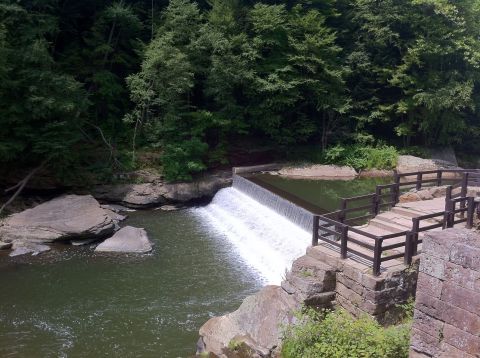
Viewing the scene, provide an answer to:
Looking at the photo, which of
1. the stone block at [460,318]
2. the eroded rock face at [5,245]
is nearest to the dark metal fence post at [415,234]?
the stone block at [460,318]

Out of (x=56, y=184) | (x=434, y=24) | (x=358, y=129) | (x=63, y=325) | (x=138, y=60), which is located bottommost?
(x=63, y=325)

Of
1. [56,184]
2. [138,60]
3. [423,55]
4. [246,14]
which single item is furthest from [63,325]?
[423,55]

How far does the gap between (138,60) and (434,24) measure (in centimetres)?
1633

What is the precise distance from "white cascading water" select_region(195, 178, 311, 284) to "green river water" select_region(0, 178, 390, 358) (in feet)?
1.48

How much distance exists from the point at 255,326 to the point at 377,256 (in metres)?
2.74

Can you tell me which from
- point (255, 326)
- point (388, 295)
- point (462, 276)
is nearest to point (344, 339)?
point (388, 295)

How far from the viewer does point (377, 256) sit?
320 inches

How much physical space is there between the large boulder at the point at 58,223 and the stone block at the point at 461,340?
42.6ft

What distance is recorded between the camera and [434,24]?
975 inches

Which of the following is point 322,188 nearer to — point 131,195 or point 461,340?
point 131,195

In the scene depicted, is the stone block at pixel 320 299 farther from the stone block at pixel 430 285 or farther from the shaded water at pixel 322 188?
the shaded water at pixel 322 188

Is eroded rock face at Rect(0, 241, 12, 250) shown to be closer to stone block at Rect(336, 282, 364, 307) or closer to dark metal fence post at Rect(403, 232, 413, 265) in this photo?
stone block at Rect(336, 282, 364, 307)

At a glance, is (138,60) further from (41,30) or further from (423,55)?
(423,55)

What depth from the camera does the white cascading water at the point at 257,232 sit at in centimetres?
1367
